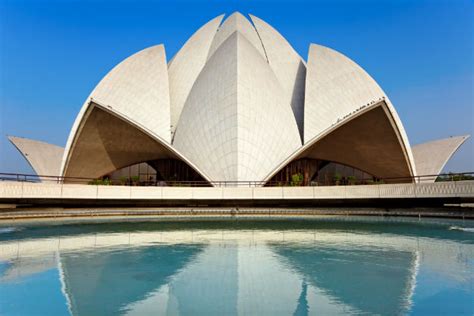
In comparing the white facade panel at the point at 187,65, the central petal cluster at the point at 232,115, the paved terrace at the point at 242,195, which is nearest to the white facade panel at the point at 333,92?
the central petal cluster at the point at 232,115

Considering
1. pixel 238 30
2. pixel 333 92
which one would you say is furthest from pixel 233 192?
pixel 238 30

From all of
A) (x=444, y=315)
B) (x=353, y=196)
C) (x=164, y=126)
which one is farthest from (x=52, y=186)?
(x=444, y=315)

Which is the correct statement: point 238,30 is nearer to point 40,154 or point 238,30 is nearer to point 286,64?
point 286,64

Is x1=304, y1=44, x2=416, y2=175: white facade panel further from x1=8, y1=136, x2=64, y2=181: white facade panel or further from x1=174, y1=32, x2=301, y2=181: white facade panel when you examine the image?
x1=8, y1=136, x2=64, y2=181: white facade panel

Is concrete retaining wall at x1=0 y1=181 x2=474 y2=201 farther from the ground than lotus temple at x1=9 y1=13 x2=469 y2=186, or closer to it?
closer to it

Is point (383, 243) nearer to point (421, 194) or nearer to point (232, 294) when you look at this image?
point (232, 294)

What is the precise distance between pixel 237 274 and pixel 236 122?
16550 millimetres

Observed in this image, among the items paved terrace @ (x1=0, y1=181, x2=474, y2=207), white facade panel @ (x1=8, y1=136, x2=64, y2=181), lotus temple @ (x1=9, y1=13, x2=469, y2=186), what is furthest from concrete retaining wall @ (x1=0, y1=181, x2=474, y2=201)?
white facade panel @ (x1=8, y1=136, x2=64, y2=181)

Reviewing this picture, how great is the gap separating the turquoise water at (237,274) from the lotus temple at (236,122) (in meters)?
11.5

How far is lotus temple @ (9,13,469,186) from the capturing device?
2316 centimetres

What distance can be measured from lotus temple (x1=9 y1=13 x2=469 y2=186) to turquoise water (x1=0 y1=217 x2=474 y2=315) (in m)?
11.5

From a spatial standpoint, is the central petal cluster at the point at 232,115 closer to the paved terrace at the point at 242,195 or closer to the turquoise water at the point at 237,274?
the paved terrace at the point at 242,195

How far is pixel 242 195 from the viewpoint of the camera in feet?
63.0

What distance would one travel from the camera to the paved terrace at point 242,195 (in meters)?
16.5
